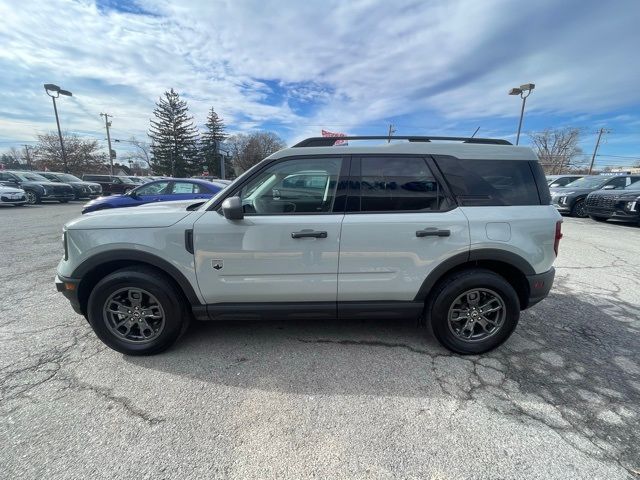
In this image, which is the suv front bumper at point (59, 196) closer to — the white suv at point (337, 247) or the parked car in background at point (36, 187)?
the parked car in background at point (36, 187)

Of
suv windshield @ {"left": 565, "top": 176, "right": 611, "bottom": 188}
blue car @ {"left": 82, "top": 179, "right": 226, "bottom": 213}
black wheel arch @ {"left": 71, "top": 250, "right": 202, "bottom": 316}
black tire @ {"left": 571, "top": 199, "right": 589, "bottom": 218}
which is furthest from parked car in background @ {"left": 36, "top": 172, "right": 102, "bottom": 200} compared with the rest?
suv windshield @ {"left": 565, "top": 176, "right": 611, "bottom": 188}

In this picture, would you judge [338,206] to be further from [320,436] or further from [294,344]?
[320,436]

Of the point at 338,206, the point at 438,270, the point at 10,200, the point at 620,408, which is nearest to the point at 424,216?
the point at 438,270

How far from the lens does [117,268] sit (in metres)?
2.80

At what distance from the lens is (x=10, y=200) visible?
46.0ft

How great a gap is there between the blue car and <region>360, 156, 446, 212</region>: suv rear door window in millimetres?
6997

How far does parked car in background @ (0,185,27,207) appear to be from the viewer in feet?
45.5

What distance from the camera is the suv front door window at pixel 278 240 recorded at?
2600 mm

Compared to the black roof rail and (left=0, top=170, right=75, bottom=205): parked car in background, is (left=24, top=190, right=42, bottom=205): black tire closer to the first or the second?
(left=0, top=170, right=75, bottom=205): parked car in background

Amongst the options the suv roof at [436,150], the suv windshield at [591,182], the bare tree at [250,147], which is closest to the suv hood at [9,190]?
the suv roof at [436,150]

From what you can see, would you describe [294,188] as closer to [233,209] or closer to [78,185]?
[233,209]

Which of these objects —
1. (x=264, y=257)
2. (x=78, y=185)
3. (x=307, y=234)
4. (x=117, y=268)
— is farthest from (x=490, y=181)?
(x=78, y=185)

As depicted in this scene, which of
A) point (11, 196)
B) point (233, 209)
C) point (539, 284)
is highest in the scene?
point (233, 209)

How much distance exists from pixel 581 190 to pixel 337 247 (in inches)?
568
